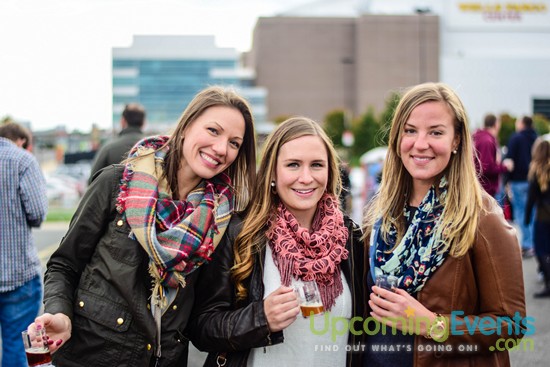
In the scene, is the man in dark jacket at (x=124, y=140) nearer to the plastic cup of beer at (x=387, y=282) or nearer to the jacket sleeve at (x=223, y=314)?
the jacket sleeve at (x=223, y=314)

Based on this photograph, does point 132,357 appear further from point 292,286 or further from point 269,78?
point 269,78

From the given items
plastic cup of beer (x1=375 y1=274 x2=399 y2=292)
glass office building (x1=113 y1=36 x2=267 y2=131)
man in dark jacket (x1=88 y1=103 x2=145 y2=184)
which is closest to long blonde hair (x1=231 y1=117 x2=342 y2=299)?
plastic cup of beer (x1=375 y1=274 x2=399 y2=292)

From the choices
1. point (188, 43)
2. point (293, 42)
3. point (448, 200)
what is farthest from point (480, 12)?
point (448, 200)

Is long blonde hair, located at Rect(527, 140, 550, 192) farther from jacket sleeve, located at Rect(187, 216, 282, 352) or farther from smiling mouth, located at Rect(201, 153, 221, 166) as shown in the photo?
smiling mouth, located at Rect(201, 153, 221, 166)

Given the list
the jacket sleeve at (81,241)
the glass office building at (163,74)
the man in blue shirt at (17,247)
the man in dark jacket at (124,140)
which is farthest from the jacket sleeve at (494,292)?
the glass office building at (163,74)

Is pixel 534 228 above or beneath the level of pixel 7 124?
beneath

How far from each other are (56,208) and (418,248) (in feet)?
76.4

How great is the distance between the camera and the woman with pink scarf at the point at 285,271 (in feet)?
7.94

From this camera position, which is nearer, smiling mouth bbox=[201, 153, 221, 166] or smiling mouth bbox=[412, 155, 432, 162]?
smiling mouth bbox=[412, 155, 432, 162]

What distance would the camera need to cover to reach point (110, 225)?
2459 mm

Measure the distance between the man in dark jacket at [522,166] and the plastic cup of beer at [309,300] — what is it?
7.78 metres

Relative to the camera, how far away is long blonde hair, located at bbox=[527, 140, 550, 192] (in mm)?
7340

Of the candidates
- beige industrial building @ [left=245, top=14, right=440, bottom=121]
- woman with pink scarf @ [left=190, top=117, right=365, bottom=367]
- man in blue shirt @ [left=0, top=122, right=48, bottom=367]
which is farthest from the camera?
beige industrial building @ [left=245, top=14, right=440, bottom=121]

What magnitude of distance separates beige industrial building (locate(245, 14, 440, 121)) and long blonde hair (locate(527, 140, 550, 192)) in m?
70.6
